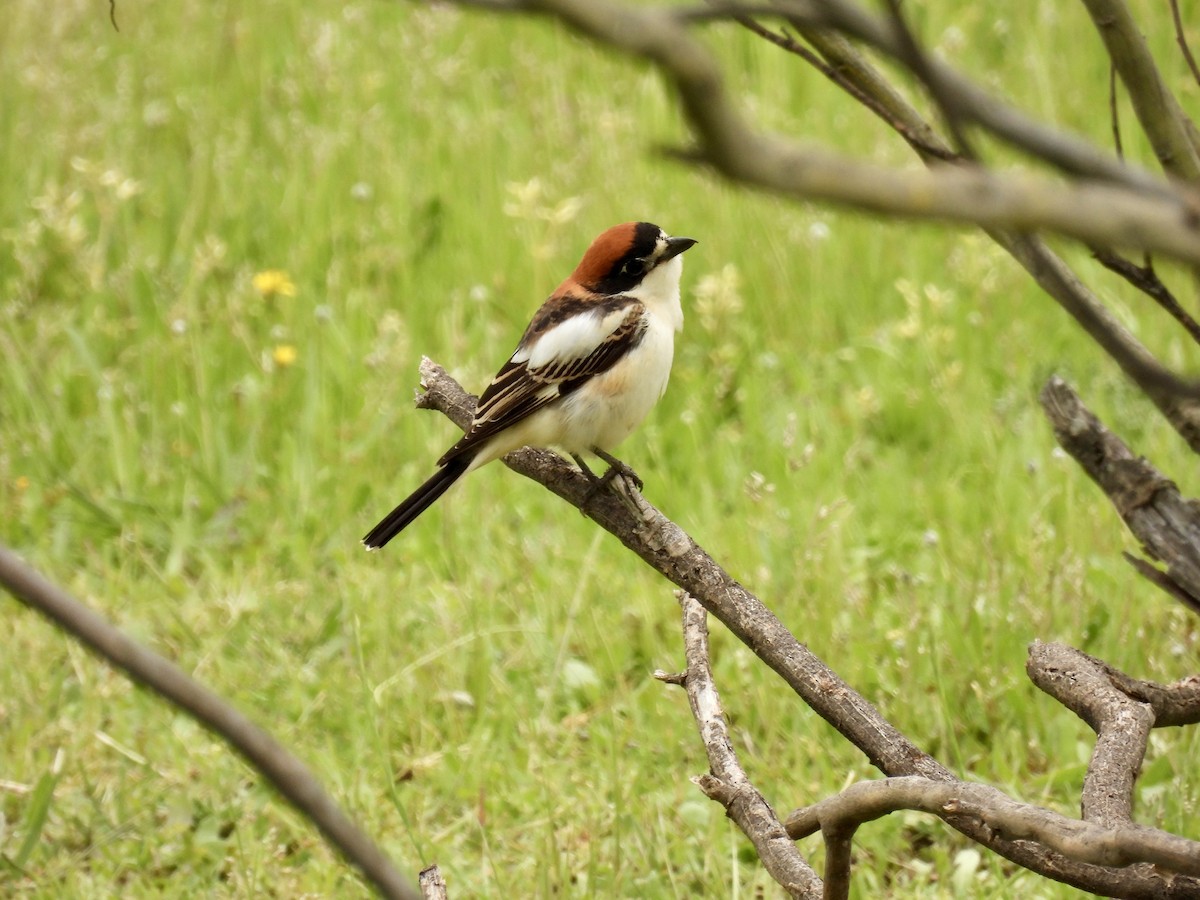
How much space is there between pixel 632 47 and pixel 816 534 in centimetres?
403

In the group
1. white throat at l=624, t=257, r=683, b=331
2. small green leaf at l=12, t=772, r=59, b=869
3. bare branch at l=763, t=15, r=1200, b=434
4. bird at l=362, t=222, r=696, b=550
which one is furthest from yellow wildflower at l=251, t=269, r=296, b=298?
bare branch at l=763, t=15, r=1200, b=434

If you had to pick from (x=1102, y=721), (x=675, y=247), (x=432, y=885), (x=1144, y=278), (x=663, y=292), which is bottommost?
(x=432, y=885)

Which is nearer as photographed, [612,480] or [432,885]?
[432,885]

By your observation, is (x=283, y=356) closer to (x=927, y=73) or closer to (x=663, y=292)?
(x=663, y=292)

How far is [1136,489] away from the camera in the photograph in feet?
9.98

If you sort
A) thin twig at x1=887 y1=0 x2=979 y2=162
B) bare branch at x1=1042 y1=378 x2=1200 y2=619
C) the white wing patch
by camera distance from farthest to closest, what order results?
the white wing patch < bare branch at x1=1042 y1=378 x2=1200 y2=619 < thin twig at x1=887 y1=0 x2=979 y2=162

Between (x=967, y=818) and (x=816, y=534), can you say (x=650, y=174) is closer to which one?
(x=816, y=534)

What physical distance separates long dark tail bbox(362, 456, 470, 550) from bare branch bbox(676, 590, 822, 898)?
5.24 feet

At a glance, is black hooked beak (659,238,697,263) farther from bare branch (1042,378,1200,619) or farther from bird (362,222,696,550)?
bare branch (1042,378,1200,619)

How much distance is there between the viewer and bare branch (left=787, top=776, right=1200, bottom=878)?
1.75m

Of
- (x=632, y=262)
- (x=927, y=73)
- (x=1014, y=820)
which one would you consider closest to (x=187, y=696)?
(x=927, y=73)

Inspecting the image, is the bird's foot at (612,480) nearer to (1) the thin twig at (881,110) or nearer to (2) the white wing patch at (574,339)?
(2) the white wing patch at (574,339)

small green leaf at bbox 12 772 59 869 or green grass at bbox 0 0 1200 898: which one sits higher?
green grass at bbox 0 0 1200 898

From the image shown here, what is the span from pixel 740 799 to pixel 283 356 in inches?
171
